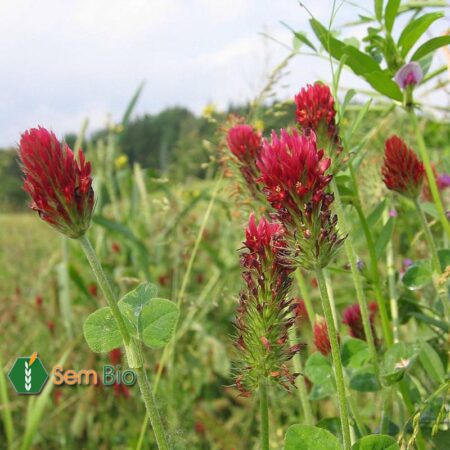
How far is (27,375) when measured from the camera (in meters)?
1.78

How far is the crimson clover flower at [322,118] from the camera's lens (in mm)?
897

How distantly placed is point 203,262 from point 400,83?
8.79 feet

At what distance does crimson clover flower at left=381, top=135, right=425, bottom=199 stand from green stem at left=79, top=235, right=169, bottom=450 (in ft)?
1.94

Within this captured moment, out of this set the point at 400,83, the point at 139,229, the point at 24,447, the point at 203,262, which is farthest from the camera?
the point at 203,262

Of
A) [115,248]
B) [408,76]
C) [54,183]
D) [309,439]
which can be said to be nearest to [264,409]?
[309,439]

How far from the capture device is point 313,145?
2.20 ft

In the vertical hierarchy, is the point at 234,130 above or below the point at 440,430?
above

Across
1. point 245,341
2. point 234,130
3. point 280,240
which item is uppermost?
point 234,130

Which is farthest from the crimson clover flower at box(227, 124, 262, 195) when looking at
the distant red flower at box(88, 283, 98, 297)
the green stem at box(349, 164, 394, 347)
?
the distant red flower at box(88, 283, 98, 297)

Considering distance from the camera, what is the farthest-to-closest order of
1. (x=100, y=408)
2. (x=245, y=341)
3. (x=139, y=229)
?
(x=139, y=229), (x=100, y=408), (x=245, y=341)

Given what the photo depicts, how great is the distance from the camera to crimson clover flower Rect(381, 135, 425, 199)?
1.08 meters

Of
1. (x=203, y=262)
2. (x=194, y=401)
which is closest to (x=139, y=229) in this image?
(x=203, y=262)

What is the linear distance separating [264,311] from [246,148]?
0.44 metres

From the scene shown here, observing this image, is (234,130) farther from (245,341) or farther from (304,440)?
(304,440)
